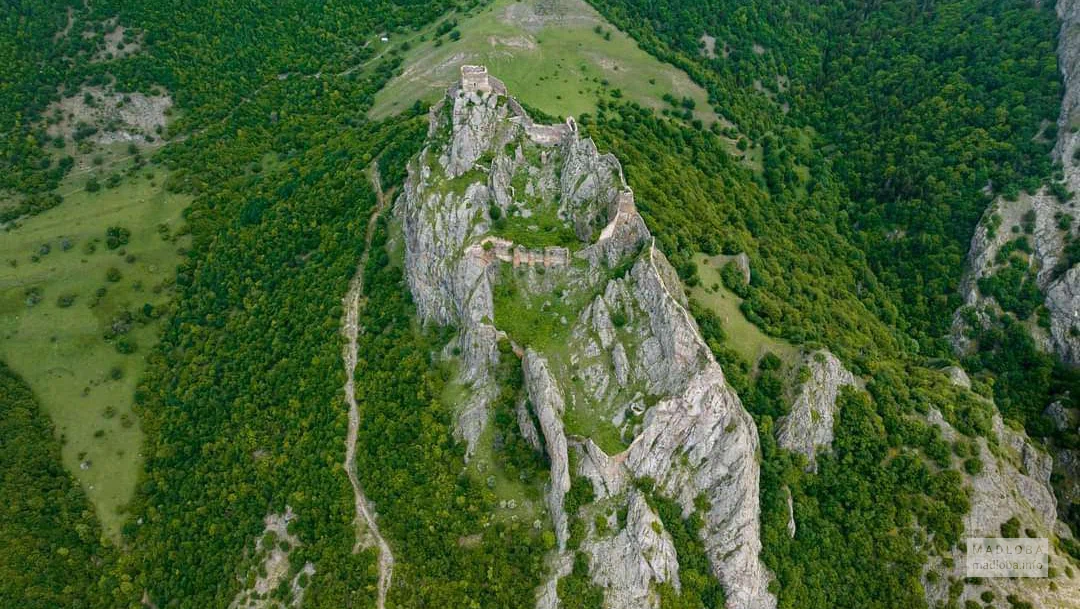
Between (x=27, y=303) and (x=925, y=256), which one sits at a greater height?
(x=925, y=256)

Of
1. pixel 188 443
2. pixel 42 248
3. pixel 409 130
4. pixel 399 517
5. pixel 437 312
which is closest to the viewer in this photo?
pixel 399 517

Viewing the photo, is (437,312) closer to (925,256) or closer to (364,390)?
(364,390)

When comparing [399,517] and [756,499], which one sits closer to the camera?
[756,499]

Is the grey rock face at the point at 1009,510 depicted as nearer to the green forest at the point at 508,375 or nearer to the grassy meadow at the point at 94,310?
the green forest at the point at 508,375

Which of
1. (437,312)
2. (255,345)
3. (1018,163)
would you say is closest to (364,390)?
(437,312)

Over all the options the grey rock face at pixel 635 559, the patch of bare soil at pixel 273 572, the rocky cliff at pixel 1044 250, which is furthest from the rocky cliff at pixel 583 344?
the rocky cliff at pixel 1044 250

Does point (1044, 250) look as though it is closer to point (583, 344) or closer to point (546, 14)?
point (583, 344)

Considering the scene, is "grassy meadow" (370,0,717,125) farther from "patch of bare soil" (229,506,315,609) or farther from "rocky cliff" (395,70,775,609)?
"patch of bare soil" (229,506,315,609)
